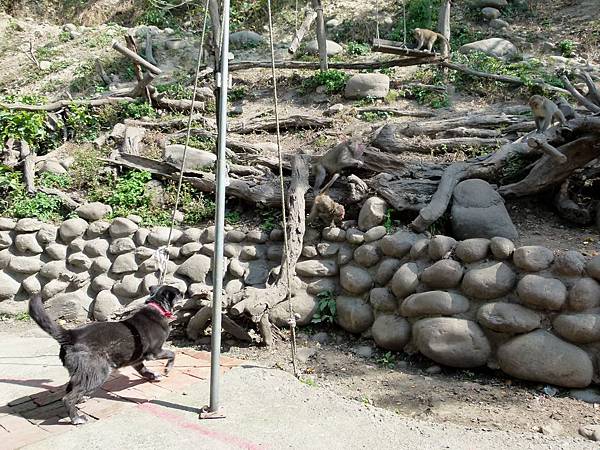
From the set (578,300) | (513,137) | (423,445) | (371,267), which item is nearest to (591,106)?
(513,137)

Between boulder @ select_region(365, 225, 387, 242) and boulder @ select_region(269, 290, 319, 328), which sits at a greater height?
boulder @ select_region(365, 225, 387, 242)

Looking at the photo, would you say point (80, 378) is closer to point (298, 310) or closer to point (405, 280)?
point (298, 310)

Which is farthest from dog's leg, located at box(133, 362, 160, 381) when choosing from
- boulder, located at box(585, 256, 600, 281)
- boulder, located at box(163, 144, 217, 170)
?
boulder, located at box(163, 144, 217, 170)

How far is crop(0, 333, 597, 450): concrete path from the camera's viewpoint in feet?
11.8

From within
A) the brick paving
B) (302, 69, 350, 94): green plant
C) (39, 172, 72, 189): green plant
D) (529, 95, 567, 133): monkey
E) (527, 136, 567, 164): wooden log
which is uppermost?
(302, 69, 350, 94): green plant

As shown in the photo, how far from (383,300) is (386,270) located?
1.14 ft

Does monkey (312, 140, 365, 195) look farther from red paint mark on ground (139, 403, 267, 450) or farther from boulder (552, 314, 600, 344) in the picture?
red paint mark on ground (139, 403, 267, 450)

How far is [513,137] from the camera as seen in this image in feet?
26.6

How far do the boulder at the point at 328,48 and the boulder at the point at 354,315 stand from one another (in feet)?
33.8

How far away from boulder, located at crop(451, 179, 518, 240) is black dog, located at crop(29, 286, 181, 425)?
3299mm

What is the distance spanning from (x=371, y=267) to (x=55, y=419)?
11.6ft

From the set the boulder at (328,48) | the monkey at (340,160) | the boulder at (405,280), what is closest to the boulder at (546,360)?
the boulder at (405,280)

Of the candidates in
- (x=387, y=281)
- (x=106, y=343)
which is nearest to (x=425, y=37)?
(x=387, y=281)

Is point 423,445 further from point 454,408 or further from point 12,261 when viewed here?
point 12,261
